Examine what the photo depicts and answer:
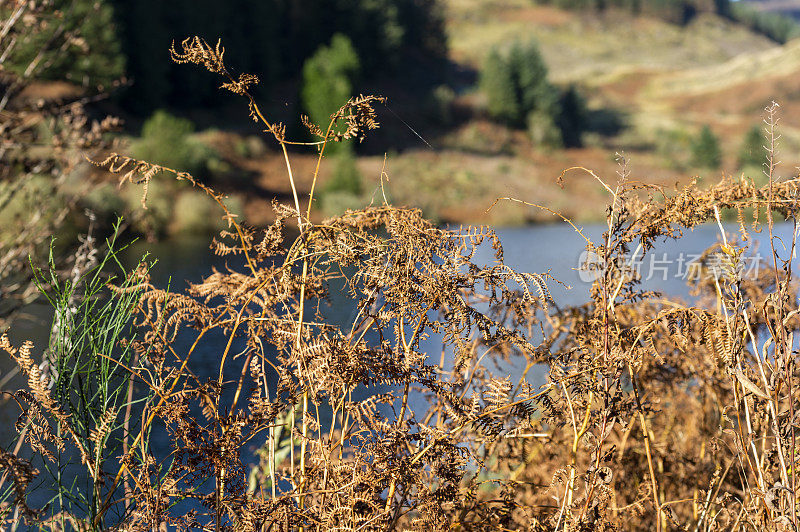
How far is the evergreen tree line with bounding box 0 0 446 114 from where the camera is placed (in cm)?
1608

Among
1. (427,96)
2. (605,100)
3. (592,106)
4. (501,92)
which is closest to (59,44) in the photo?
(427,96)

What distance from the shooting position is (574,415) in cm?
97

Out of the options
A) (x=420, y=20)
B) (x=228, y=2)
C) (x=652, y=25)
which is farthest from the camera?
(x=652, y=25)

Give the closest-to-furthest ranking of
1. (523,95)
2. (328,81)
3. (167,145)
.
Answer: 1. (167,145)
2. (328,81)
3. (523,95)

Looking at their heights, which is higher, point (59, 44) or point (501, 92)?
point (501, 92)

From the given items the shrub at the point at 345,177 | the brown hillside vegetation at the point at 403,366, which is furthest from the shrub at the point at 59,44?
the shrub at the point at 345,177

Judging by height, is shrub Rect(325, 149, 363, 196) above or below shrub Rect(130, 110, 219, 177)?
above

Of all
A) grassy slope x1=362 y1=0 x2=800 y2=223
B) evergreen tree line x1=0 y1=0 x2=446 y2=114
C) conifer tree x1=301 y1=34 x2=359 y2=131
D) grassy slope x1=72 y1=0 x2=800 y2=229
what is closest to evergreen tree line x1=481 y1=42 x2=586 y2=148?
grassy slope x1=72 y1=0 x2=800 y2=229

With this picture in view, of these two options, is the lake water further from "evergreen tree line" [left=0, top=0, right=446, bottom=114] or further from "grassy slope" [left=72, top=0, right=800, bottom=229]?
"evergreen tree line" [left=0, top=0, right=446, bottom=114]

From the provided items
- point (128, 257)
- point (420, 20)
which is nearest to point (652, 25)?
point (420, 20)

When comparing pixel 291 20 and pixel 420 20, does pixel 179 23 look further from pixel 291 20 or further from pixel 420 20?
pixel 420 20

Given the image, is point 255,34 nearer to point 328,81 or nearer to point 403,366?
point 328,81

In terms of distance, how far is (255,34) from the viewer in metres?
20.4

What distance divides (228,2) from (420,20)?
38.1 feet
